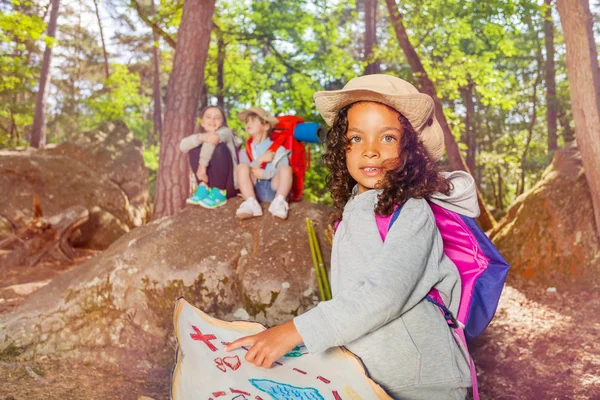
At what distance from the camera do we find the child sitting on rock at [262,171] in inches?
184

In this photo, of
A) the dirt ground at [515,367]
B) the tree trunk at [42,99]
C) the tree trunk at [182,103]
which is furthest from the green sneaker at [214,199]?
the tree trunk at [42,99]

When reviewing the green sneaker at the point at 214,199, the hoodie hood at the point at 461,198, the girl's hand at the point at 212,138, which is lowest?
the green sneaker at the point at 214,199

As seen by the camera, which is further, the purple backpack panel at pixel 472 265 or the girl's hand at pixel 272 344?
the purple backpack panel at pixel 472 265

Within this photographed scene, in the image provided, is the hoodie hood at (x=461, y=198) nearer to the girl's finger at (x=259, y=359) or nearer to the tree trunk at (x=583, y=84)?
the girl's finger at (x=259, y=359)

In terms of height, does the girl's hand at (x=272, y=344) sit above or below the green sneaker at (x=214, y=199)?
below

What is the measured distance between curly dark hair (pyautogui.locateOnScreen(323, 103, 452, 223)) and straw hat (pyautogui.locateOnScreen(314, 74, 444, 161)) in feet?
0.14

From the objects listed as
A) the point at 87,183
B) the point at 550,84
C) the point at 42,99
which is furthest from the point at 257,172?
the point at 42,99

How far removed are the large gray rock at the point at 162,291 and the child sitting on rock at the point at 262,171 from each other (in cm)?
21

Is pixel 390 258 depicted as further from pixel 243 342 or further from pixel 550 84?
pixel 550 84

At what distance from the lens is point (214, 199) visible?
5031mm

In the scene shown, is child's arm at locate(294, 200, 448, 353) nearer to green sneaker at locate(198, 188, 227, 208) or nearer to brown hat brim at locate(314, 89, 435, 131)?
brown hat brim at locate(314, 89, 435, 131)

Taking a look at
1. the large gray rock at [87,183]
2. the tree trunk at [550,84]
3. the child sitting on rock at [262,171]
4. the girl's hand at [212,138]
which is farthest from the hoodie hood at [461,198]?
the tree trunk at [550,84]

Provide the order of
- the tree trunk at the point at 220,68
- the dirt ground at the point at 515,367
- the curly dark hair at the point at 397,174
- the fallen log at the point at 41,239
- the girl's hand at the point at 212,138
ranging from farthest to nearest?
the tree trunk at the point at 220,68 < the fallen log at the point at 41,239 < the girl's hand at the point at 212,138 < the dirt ground at the point at 515,367 < the curly dark hair at the point at 397,174

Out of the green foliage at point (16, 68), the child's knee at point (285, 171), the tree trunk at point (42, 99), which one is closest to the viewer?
the child's knee at point (285, 171)
